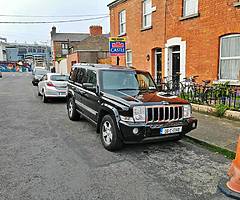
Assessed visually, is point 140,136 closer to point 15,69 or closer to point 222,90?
point 222,90

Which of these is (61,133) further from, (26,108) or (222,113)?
(222,113)

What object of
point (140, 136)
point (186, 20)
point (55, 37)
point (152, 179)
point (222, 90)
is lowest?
point (152, 179)

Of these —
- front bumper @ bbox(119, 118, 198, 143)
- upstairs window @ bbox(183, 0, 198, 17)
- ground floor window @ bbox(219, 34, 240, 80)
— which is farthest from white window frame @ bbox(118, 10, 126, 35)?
front bumper @ bbox(119, 118, 198, 143)

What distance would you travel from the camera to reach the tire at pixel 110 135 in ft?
15.4

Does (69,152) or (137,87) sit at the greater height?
(137,87)

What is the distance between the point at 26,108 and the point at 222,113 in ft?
25.7

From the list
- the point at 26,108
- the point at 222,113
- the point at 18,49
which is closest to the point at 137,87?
the point at 222,113

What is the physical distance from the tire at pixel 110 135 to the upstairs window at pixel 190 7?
26.2 feet

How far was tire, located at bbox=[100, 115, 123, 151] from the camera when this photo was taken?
4691 mm

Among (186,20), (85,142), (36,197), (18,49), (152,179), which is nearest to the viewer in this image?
(36,197)

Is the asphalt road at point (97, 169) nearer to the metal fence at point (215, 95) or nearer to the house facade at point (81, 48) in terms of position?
the metal fence at point (215, 95)

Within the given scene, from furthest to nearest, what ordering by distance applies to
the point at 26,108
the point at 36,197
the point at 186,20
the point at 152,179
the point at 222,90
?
1. the point at 186,20
2. the point at 26,108
3. the point at 222,90
4. the point at 152,179
5. the point at 36,197

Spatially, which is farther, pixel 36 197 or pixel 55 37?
pixel 55 37

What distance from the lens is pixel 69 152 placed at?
4855mm
